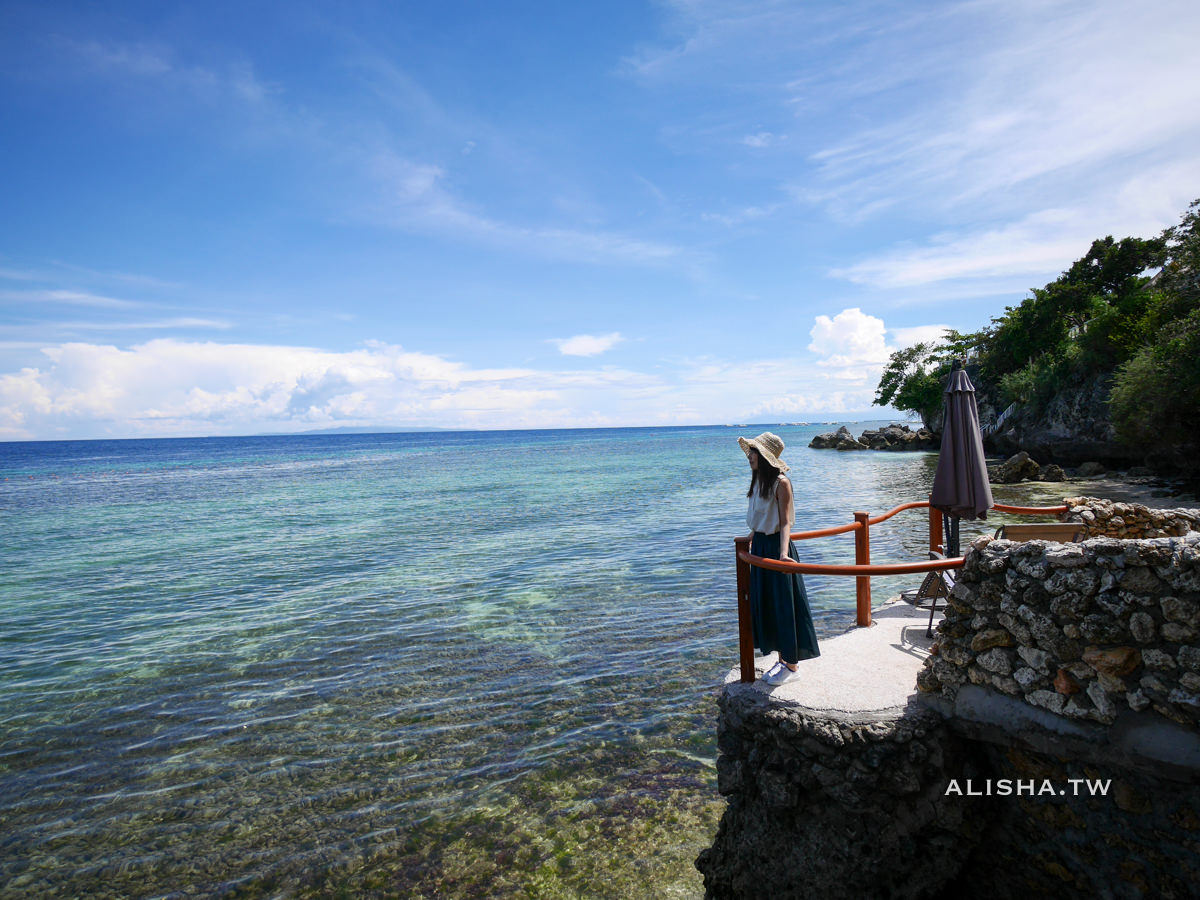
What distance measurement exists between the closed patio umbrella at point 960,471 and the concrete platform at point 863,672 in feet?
4.30

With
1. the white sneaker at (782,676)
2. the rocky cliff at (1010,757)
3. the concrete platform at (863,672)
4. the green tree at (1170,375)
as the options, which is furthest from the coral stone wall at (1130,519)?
the green tree at (1170,375)

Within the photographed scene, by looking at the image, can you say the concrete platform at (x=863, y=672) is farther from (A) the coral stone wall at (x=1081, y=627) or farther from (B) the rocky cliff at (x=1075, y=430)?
(B) the rocky cliff at (x=1075, y=430)

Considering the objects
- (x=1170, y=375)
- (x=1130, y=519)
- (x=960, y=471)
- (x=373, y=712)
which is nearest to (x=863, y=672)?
(x=960, y=471)

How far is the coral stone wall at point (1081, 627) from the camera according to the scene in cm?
358

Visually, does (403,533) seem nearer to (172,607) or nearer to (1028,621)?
(172,607)

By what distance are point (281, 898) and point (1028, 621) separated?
627 centimetres

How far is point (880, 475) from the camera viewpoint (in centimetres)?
3744

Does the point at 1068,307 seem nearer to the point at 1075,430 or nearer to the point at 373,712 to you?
the point at 1075,430

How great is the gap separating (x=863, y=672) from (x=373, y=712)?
635cm

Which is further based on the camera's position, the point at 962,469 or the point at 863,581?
the point at 962,469

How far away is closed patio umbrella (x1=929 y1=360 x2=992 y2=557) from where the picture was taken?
7.23m

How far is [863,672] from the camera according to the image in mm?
5395

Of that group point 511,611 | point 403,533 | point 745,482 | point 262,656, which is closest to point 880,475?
point 745,482

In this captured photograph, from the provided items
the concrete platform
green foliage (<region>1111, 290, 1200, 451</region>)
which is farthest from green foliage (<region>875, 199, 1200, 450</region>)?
the concrete platform
